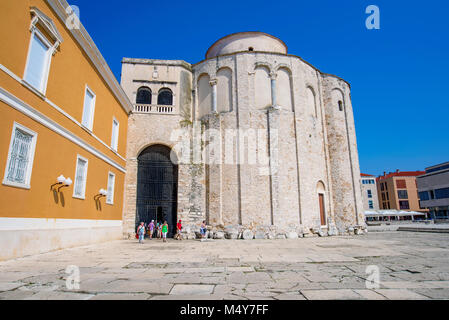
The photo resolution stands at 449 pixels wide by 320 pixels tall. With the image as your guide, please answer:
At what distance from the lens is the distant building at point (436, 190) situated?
152ft

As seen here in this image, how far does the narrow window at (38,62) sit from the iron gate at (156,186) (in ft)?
30.5

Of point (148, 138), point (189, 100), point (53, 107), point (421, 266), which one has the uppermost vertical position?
point (189, 100)

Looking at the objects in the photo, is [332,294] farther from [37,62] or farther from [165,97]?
[165,97]

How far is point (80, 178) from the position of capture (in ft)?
34.8

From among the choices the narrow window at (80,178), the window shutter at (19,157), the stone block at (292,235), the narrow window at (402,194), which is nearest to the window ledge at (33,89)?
the window shutter at (19,157)

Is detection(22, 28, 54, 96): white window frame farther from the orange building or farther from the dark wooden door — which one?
the dark wooden door

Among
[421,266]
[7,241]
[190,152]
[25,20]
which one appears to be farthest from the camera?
[190,152]

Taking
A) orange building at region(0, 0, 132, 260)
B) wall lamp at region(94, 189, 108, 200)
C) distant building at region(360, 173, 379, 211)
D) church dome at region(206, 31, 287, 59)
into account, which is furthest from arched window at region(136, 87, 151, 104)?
distant building at region(360, 173, 379, 211)

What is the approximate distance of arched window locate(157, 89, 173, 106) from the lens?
1897 cm

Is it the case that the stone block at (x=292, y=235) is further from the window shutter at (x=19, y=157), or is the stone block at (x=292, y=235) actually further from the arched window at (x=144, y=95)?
the window shutter at (x=19, y=157)
